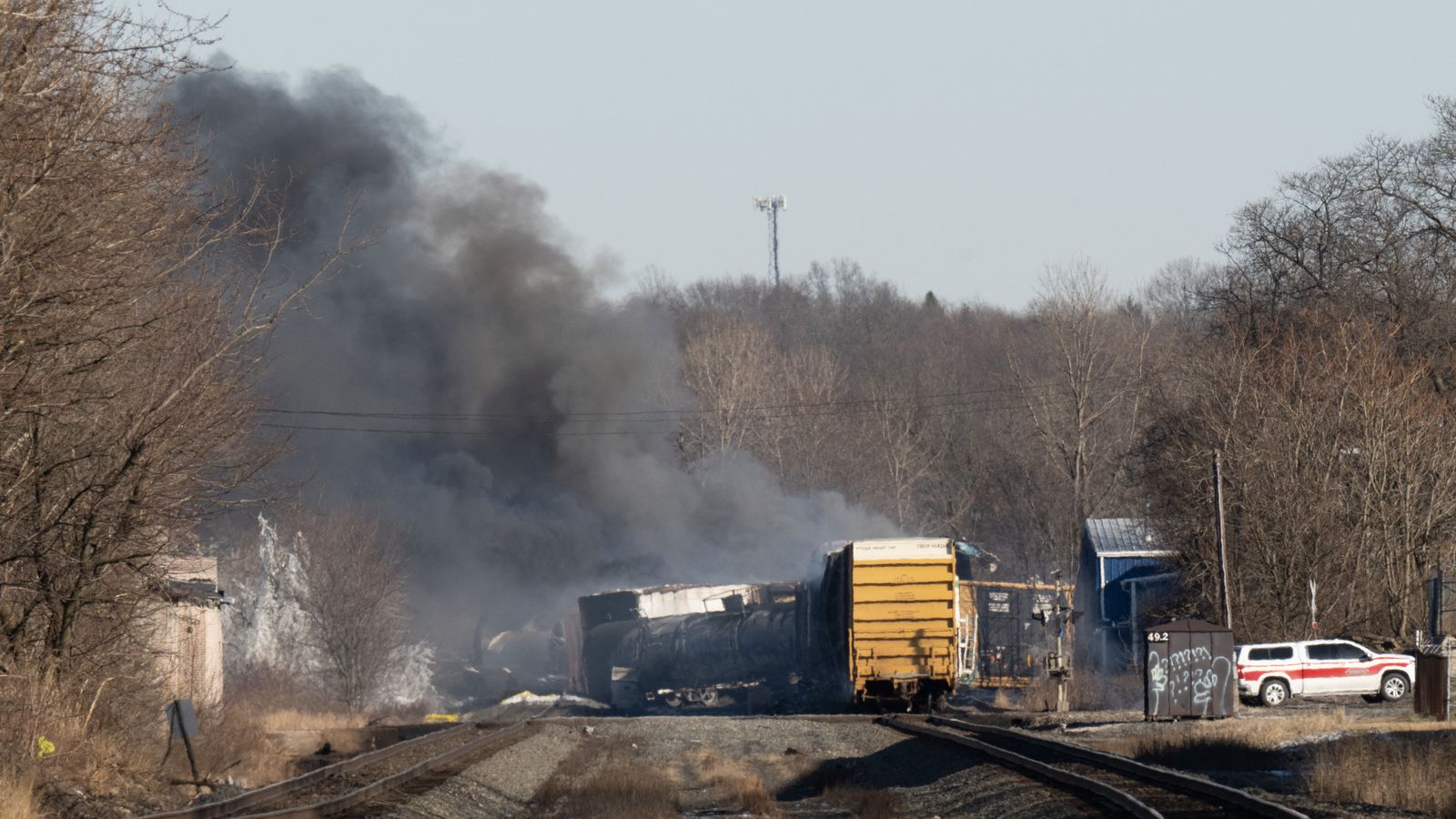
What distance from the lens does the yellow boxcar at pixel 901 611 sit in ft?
99.1

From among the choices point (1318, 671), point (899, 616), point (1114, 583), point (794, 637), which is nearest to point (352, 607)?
point (794, 637)

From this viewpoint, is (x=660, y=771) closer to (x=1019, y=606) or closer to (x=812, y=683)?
(x=812, y=683)

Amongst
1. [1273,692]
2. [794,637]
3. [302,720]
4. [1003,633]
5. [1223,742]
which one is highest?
[1003,633]

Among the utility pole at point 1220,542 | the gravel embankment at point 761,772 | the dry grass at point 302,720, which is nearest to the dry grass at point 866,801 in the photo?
the gravel embankment at point 761,772

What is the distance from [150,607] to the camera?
67.8ft

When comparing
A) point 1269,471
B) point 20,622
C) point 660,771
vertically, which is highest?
point 1269,471

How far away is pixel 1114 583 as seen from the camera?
5247 cm

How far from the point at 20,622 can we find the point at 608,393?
183 ft

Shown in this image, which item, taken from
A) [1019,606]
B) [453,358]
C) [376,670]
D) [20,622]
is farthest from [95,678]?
[453,358]

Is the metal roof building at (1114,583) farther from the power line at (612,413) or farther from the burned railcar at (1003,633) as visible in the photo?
the power line at (612,413)

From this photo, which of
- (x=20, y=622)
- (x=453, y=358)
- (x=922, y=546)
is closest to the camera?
(x=20, y=622)

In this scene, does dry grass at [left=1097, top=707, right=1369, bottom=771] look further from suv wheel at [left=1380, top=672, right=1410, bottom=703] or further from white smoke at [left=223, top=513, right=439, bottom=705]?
white smoke at [left=223, top=513, right=439, bottom=705]

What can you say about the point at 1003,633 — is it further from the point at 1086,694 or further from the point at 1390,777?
the point at 1390,777

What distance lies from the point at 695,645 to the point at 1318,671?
15882 mm
